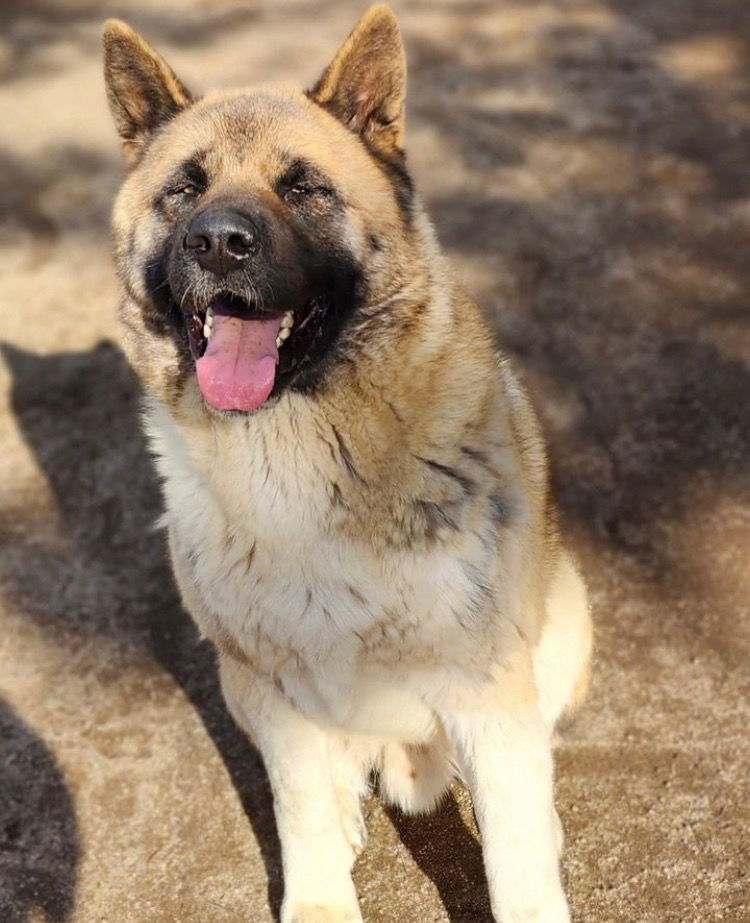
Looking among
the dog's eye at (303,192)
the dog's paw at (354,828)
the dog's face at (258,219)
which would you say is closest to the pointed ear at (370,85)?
the dog's face at (258,219)

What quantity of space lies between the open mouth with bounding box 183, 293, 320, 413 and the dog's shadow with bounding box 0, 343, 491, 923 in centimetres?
133

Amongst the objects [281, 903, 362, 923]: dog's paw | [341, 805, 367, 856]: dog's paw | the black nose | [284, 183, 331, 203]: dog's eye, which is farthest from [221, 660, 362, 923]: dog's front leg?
[284, 183, 331, 203]: dog's eye

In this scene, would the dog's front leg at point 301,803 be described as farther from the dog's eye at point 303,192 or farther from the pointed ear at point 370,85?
the pointed ear at point 370,85

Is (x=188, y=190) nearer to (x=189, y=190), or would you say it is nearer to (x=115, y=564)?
(x=189, y=190)

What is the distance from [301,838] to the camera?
8.54 ft

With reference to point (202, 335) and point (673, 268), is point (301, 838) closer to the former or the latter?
point (202, 335)

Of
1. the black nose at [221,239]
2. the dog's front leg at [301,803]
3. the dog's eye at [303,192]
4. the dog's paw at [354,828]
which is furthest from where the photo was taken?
the dog's paw at [354,828]

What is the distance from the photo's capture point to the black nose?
2234 mm

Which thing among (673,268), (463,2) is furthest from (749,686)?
(463,2)

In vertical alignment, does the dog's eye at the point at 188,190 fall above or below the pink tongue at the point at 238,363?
above

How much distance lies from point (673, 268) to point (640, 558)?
1.88 meters

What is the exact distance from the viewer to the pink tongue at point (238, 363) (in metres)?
2.28

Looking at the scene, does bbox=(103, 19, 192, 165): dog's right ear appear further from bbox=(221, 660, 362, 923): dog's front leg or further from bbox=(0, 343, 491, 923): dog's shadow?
bbox=(0, 343, 491, 923): dog's shadow

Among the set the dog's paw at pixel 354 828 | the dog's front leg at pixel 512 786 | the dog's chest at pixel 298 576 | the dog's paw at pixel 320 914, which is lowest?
the dog's paw at pixel 320 914
